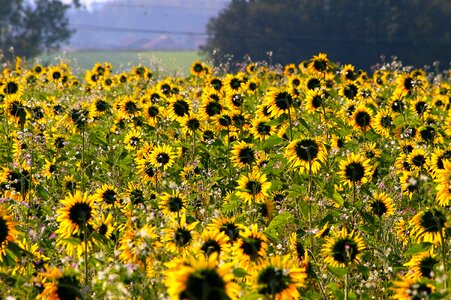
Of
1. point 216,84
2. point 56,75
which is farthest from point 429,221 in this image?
point 56,75

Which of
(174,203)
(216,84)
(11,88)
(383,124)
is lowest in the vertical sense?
(174,203)

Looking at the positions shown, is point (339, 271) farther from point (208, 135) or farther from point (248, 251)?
point (208, 135)

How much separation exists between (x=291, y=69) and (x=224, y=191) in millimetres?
7617

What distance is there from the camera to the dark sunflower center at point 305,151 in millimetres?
3990

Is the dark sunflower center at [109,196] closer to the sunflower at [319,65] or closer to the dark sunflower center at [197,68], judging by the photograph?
the sunflower at [319,65]

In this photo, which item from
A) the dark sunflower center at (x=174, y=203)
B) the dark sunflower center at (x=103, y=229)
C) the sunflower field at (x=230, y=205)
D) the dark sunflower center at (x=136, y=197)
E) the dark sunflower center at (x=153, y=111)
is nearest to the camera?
the sunflower field at (x=230, y=205)

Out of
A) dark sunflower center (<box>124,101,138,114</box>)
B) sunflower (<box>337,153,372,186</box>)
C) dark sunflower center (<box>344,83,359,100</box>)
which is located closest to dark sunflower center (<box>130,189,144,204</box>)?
sunflower (<box>337,153,372,186</box>)

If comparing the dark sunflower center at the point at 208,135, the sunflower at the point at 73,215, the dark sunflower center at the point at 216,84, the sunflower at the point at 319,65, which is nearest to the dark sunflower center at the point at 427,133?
the sunflower at the point at 319,65

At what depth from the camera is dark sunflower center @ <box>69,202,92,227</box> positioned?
10.4 feet

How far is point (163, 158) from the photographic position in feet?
16.9

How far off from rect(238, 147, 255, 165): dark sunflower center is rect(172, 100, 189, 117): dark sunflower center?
1185 millimetres

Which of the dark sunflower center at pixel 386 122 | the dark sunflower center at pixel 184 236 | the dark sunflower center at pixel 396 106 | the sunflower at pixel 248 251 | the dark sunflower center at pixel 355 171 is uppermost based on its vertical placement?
the dark sunflower center at pixel 396 106

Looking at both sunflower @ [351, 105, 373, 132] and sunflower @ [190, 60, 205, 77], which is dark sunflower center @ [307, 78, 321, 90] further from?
sunflower @ [190, 60, 205, 77]

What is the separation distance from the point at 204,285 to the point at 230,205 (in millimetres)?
2237
